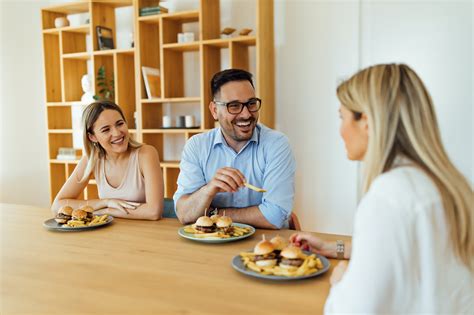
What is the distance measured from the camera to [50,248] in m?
1.71

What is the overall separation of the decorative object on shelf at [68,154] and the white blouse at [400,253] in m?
3.83

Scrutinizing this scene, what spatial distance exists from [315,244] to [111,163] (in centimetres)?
143

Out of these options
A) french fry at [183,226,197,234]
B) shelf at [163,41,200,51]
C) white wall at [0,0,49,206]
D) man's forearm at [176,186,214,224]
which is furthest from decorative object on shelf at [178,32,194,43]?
french fry at [183,226,197,234]

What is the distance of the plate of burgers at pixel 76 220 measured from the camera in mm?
1960

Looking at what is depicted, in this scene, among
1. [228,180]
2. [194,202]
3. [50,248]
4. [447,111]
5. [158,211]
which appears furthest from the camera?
[447,111]

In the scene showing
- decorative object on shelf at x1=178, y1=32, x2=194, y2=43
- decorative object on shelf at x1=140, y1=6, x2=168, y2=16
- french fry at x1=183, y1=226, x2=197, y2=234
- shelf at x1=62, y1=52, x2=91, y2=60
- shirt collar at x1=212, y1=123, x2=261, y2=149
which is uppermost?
decorative object on shelf at x1=140, y1=6, x2=168, y2=16

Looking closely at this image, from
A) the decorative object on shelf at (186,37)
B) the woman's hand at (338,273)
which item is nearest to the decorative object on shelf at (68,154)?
the decorative object on shelf at (186,37)

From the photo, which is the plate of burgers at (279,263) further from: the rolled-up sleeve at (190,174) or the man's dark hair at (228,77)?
the man's dark hair at (228,77)

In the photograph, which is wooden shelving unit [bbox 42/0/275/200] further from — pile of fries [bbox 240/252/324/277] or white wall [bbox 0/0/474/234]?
pile of fries [bbox 240/252/324/277]

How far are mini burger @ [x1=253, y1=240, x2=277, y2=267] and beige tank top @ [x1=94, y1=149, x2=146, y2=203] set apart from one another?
1.21 meters

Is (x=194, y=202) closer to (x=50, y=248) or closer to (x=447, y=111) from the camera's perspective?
(x=50, y=248)

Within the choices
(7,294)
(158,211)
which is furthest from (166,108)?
(7,294)

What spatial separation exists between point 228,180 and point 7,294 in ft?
2.88

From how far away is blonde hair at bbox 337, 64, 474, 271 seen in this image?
97cm
